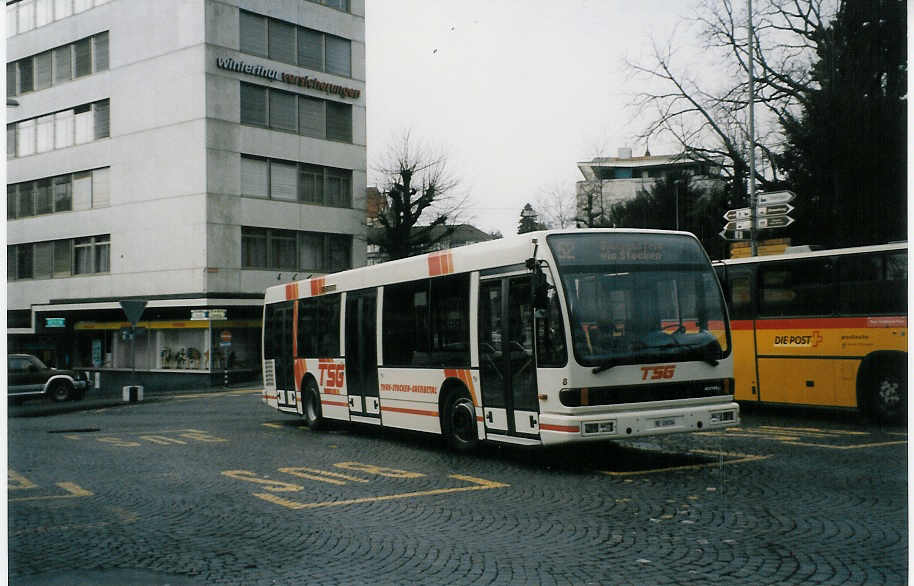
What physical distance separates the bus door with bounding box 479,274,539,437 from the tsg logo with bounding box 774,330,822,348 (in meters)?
6.59

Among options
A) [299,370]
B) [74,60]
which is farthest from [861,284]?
[74,60]

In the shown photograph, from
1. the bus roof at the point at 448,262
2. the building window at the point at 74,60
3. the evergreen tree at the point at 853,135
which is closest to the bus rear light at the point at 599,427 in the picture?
the bus roof at the point at 448,262

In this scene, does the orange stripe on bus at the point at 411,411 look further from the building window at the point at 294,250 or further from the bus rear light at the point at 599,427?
the building window at the point at 294,250

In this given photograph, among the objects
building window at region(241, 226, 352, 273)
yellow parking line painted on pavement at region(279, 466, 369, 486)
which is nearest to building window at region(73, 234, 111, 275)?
building window at region(241, 226, 352, 273)

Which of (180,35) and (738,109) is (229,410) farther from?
(180,35)

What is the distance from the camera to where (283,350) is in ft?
62.3

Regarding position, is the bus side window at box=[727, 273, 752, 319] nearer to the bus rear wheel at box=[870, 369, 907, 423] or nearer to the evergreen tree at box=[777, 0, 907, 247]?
the evergreen tree at box=[777, 0, 907, 247]

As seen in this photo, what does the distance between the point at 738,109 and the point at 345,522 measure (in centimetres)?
1429

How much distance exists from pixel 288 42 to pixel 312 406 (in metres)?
26.7

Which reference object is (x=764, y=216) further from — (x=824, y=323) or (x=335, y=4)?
(x=335, y=4)

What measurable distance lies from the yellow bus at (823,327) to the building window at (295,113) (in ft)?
91.8

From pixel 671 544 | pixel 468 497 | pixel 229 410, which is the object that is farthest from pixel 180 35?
pixel 671 544

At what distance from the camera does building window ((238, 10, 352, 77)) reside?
3975cm

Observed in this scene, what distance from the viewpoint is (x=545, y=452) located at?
13125 mm
